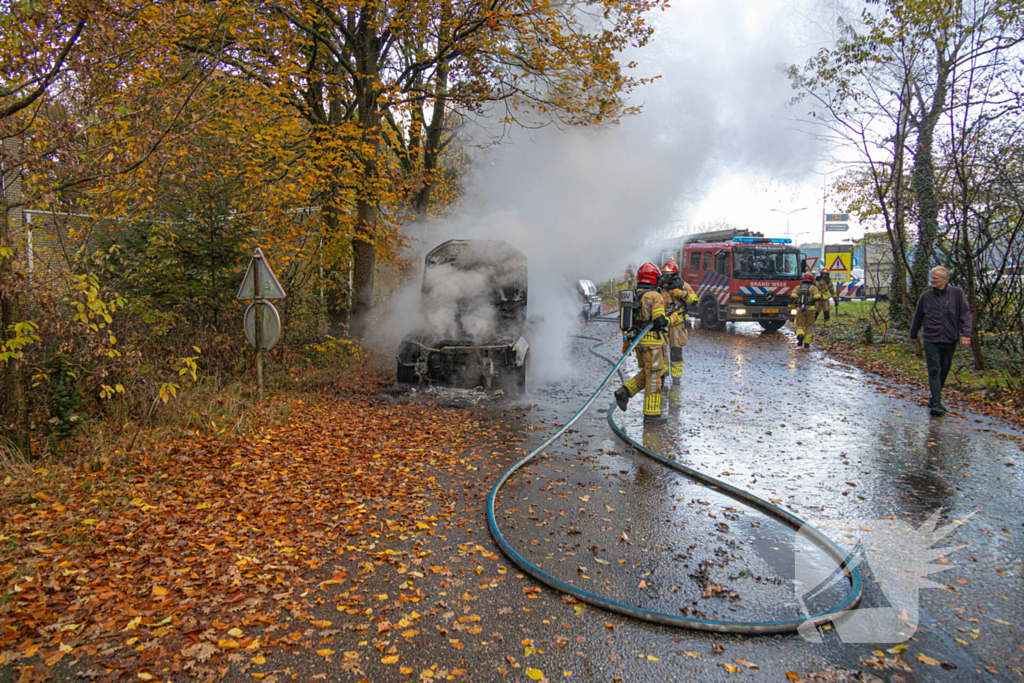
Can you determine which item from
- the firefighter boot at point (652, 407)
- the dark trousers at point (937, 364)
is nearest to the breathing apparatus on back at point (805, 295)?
the dark trousers at point (937, 364)

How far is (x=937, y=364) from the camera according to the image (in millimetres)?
7777

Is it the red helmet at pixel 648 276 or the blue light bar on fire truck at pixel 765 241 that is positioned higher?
the blue light bar on fire truck at pixel 765 241

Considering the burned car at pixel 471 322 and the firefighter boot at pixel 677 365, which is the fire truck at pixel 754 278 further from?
the burned car at pixel 471 322

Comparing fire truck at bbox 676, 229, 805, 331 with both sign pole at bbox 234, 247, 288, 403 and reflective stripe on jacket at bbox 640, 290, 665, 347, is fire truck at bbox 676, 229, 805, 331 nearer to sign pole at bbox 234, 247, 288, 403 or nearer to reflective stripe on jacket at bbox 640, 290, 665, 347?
reflective stripe on jacket at bbox 640, 290, 665, 347

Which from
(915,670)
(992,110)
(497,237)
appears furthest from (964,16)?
(915,670)

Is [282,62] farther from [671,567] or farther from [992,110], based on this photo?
[992,110]

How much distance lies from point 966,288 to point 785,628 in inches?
395

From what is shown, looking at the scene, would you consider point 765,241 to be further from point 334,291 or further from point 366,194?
point 334,291

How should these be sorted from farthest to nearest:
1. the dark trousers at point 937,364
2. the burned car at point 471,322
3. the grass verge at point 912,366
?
the burned car at point 471,322, the grass verge at point 912,366, the dark trousers at point 937,364

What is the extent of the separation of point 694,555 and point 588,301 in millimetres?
18389

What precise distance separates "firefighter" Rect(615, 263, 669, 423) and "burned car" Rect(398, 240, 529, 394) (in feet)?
7.39

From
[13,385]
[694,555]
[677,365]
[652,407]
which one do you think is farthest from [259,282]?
[677,365]

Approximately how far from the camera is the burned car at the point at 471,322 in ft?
30.6

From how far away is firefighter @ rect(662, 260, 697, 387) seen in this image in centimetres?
991
